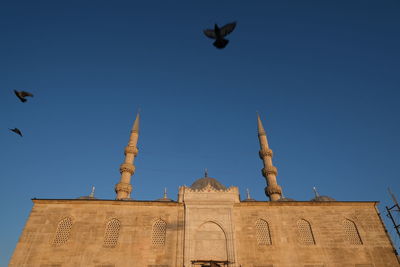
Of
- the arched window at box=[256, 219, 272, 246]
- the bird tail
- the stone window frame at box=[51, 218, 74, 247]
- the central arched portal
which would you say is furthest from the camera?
the arched window at box=[256, 219, 272, 246]

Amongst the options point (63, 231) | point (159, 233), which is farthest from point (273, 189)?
point (63, 231)

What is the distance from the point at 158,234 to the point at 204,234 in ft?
9.47

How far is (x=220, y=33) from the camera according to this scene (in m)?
7.71

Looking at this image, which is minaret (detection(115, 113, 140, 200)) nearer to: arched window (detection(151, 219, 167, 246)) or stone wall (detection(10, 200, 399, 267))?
stone wall (detection(10, 200, 399, 267))

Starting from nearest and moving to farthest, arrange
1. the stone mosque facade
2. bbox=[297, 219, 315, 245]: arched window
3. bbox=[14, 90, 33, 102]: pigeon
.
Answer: bbox=[14, 90, 33, 102]: pigeon → the stone mosque facade → bbox=[297, 219, 315, 245]: arched window

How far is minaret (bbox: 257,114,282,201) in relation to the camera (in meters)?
25.6

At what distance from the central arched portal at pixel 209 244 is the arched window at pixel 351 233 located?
794 cm

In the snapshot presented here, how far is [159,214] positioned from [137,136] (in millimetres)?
13719

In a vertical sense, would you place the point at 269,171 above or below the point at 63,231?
above

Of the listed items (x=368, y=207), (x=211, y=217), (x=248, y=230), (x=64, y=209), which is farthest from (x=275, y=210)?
(x=64, y=209)

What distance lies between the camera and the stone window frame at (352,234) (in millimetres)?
16328

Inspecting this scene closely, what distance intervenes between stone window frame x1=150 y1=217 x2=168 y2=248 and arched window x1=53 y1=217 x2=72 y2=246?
517cm

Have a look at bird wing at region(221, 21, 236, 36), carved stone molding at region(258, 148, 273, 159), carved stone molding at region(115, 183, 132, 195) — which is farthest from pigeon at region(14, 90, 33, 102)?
carved stone molding at region(258, 148, 273, 159)

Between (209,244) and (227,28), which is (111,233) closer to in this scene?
(209,244)
